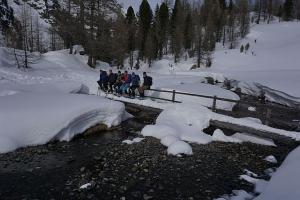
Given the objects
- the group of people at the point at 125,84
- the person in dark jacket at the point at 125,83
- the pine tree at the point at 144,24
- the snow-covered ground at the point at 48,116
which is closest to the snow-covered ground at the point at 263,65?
the pine tree at the point at 144,24

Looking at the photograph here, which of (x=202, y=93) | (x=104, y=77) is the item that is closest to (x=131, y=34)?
(x=104, y=77)

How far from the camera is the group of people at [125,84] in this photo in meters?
22.1

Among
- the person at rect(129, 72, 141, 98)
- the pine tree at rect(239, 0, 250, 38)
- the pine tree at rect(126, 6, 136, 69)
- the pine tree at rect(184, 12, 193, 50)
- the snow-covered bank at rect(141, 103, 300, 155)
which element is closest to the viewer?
the snow-covered bank at rect(141, 103, 300, 155)

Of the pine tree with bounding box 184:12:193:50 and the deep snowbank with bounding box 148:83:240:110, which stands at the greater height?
the pine tree with bounding box 184:12:193:50

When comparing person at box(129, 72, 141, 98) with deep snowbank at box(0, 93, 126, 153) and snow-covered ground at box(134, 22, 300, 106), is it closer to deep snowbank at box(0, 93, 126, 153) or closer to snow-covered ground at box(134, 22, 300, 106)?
deep snowbank at box(0, 93, 126, 153)

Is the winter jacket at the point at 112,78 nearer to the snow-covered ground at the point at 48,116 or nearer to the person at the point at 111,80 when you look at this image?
the person at the point at 111,80

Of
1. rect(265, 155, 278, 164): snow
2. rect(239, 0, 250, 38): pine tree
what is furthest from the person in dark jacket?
rect(239, 0, 250, 38): pine tree

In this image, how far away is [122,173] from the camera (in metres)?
10.6

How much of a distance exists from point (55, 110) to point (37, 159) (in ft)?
8.97

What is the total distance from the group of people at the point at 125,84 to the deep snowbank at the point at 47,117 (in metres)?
5.67

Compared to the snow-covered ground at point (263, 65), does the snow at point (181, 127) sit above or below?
below

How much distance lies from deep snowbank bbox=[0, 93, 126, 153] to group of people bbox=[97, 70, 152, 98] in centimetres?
567

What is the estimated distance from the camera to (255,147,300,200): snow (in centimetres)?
795

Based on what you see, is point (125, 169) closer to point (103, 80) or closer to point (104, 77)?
point (104, 77)
